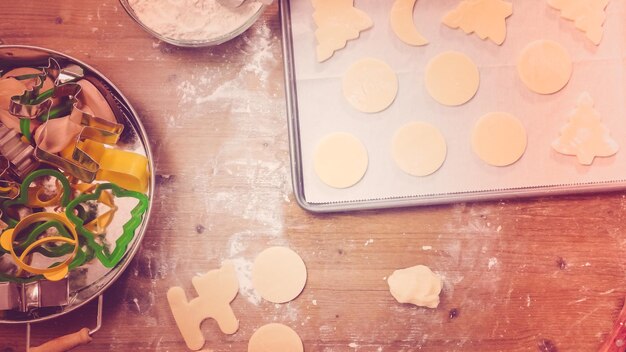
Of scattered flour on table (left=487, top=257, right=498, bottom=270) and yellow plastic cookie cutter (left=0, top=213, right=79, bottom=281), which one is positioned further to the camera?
scattered flour on table (left=487, top=257, right=498, bottom=270)

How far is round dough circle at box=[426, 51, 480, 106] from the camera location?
0.90m

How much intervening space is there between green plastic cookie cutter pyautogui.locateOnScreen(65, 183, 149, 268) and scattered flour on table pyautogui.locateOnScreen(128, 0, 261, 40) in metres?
0.27

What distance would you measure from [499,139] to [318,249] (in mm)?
361

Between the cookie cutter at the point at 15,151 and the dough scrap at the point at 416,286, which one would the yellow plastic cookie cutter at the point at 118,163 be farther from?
the dough scrap at the point at 416,286

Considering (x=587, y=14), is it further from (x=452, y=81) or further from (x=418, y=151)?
(x=418, y=151)

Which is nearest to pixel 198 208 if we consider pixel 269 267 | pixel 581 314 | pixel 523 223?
pixel 269 267

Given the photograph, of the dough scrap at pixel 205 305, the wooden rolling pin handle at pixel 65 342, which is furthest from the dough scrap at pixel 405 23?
the wooden rolling pin handle at pixel 65 342

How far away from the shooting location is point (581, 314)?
89 cm

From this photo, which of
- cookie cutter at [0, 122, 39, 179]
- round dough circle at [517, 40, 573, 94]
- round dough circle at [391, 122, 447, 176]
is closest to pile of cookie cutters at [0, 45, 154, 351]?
cookie cutter at [0, 122, 39, 179]

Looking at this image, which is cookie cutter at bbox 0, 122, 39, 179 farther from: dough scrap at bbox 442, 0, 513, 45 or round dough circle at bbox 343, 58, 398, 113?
dough scrap at bbox 442, 0, 513, 45

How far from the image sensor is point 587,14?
0.91 m

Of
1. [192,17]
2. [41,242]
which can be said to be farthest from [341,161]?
[41,242]

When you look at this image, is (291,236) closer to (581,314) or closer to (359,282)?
(359,282)

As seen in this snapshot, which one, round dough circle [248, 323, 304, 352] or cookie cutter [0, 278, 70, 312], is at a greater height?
cookie cutter [0, 278, 70, 312]
